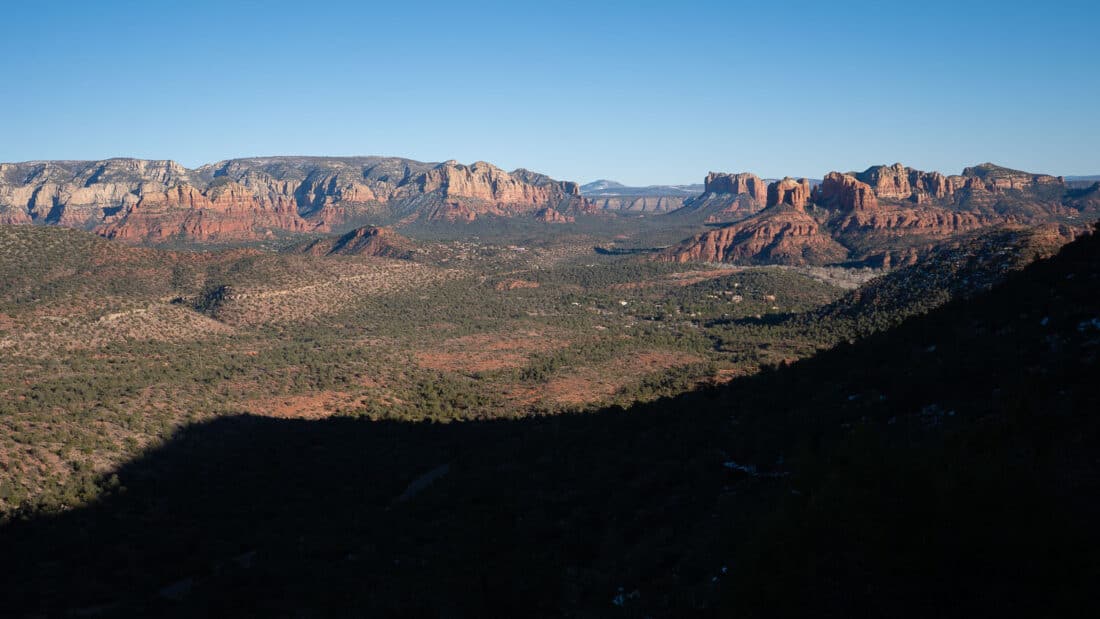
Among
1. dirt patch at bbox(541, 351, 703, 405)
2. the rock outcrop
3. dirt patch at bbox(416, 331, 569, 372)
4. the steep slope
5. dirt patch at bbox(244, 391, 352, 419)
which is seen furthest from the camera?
the rock outcrop

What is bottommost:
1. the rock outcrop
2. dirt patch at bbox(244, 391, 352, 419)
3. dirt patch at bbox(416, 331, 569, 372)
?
dirt patch at bbox(244, 391, 352, 419)

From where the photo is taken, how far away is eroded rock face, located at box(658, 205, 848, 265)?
178 metres

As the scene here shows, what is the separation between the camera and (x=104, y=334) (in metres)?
76.1

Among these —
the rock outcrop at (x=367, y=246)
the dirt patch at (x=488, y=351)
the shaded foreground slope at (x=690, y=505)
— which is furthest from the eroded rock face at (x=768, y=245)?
the shaded foreground slope at (x=690, y=505)

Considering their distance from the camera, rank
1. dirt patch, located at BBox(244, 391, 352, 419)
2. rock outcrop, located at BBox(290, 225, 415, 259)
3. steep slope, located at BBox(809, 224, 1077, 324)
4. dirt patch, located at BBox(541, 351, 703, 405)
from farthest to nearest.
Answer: rock outcrop, located at BBox(290, 225, 415, 259) → steep slope, located at BBox(809, 224, 1077, 324) → dirt patch, located at BBox(541, 351, 703, 405) → dirt patch, located at BBox(244, 391, 352, 419)

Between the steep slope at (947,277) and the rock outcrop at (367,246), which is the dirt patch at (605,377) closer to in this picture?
the steep slope at (947,277)

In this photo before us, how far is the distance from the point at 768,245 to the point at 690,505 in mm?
173053

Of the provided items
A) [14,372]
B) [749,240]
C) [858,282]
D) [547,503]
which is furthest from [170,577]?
[749,240]

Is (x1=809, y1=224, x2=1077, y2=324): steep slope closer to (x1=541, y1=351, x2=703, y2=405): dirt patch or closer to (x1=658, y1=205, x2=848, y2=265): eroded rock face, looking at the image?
(x1=541, y1=351, x2=703, y2=405): dirt patch

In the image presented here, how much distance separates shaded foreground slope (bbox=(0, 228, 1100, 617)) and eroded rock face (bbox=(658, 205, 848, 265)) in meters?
143

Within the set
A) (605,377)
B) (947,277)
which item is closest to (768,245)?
(947,277)

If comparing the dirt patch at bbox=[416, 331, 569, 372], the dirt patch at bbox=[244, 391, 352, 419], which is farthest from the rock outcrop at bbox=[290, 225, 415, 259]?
the dirt patch at bbox=[244, 391, 352, 419]

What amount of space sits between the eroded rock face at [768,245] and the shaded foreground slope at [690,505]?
143m

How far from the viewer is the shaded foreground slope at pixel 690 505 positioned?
32.5ft
